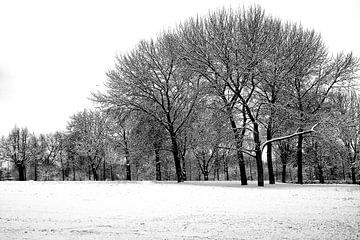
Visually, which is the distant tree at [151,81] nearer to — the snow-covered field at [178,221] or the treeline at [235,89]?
the treeline at [235,89]

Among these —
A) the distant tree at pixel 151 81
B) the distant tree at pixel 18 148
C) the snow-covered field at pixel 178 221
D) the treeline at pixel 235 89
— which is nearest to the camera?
the snow-covered field at pixel 178 221

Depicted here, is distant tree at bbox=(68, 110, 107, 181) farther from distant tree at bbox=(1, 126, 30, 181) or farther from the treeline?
distant tree at bbox=(1, 126, 30, 181)

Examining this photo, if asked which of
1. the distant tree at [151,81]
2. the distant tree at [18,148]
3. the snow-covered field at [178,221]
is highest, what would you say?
the distant tree at [151,81]

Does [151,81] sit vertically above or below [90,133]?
above

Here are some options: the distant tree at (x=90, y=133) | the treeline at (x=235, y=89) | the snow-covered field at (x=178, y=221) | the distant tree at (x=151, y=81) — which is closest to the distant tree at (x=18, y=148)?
the distant tree at (x=90, y=133)

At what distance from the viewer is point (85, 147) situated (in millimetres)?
40062

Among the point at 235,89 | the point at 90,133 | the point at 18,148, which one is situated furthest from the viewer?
the point at 18,148

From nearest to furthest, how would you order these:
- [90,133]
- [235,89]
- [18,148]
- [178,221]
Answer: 1. [178,221]
2. [235,89]
3. [90,133]
4. [18,148]

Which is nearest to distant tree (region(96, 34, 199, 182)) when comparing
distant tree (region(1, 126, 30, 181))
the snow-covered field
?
the snow-covered field

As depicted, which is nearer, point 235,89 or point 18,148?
point 235,89

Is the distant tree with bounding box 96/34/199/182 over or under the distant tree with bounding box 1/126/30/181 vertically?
over

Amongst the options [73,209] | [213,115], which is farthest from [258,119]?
[73,209]

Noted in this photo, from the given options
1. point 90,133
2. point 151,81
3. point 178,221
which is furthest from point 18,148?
point 178,221

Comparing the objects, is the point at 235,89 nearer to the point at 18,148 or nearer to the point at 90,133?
the point at 90,133
